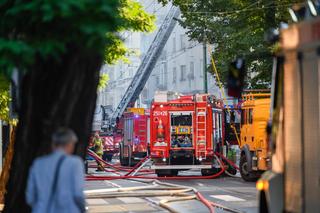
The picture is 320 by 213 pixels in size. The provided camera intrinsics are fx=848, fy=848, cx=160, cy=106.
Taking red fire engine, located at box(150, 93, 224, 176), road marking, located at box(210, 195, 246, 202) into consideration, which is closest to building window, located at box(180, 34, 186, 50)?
red fire engine, located at box(150, 93, 224, 176)

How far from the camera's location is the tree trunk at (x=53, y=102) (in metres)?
7.96

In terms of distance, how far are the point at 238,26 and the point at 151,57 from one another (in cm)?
1831

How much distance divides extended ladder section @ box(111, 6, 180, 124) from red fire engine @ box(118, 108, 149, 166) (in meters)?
9.05

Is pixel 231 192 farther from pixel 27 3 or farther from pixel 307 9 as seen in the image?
pixel 27 3

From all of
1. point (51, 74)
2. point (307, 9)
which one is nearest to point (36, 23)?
point (51, 74)

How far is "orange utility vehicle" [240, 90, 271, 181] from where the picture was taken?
25.1 metres

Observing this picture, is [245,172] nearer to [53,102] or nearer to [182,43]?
[53,102]

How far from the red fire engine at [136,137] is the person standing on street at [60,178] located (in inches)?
1205

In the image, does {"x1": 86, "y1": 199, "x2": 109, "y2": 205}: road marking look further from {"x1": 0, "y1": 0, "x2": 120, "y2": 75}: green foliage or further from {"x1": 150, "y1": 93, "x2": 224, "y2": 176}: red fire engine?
{"x1": 0, "y1": 0, "x2": 120, "y2": 75}: green foliage

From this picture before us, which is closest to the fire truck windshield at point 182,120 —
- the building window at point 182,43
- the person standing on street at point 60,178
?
the person standing on street at point 60,178

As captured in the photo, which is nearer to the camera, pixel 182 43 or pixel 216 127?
pixel 216 127

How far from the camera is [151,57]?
4994 cm

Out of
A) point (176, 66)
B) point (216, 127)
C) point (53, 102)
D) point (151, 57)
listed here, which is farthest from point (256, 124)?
point (176, 66)

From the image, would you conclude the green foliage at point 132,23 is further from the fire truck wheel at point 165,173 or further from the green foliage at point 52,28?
the fire truck wheel at point 165,173
